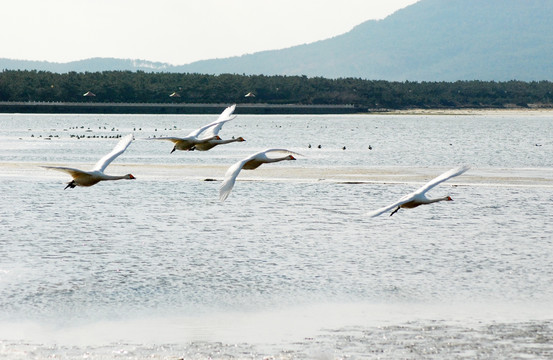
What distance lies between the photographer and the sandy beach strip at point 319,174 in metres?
58.0

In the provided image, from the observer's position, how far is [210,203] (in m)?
48.2

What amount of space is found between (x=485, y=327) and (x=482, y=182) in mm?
35733

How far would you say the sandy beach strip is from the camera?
190 ft

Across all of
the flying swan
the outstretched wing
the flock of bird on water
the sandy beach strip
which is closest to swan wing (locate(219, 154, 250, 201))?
the flock of bird on water

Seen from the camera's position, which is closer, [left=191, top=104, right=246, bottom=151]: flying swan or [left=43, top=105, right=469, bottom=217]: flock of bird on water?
[left=43, top=105, right=469, bottom=217]: flock of bird on water

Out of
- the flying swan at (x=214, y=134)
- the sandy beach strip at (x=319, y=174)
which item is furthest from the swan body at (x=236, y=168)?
the sandy beach strip at (x=319, y=174)

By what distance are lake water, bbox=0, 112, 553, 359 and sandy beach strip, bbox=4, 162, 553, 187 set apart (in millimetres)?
1142

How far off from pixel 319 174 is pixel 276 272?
33.4m

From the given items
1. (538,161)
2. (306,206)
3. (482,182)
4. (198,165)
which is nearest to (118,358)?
(306,206)

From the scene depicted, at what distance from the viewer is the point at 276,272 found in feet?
95.6

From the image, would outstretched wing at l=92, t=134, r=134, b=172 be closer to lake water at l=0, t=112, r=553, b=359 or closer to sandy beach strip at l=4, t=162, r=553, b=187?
lake water at l=0, t=112, r=553, b=359

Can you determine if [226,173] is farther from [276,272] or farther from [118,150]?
[276,272]

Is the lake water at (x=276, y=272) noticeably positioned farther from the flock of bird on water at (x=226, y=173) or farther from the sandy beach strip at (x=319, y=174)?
the flock of bird on water at (x=226, y=173)

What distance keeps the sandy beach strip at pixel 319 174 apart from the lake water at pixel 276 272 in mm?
1142
